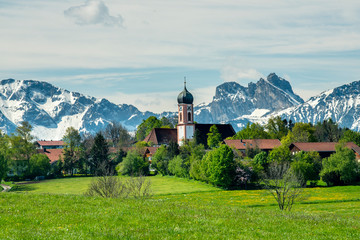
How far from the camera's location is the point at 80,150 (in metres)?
129

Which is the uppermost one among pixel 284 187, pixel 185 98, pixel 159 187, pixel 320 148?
pixel 185 98

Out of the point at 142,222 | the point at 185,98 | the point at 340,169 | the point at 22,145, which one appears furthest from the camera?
the point at 185,98

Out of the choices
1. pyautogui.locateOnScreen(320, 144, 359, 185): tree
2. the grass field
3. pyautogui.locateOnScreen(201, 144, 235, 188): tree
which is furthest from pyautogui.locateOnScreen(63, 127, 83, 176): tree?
the grass field

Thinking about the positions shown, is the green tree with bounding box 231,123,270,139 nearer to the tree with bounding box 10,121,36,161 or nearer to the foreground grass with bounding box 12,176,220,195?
the foreground grass with bounding box 12,176,220,195

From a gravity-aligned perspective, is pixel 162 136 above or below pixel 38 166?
above

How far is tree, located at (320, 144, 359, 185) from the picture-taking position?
87.4 m

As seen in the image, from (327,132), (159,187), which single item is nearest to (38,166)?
(159,187)

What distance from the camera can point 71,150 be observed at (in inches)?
Answer: 4980

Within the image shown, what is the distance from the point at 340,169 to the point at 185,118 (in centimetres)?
7166

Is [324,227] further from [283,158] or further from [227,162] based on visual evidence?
[283,158]

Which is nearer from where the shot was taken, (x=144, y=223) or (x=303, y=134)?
(x=144, y=223)

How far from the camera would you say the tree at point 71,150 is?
122306 millimetres

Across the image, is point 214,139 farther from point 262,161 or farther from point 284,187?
point 284,187

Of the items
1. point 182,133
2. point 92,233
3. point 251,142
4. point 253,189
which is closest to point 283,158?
point 253,189
